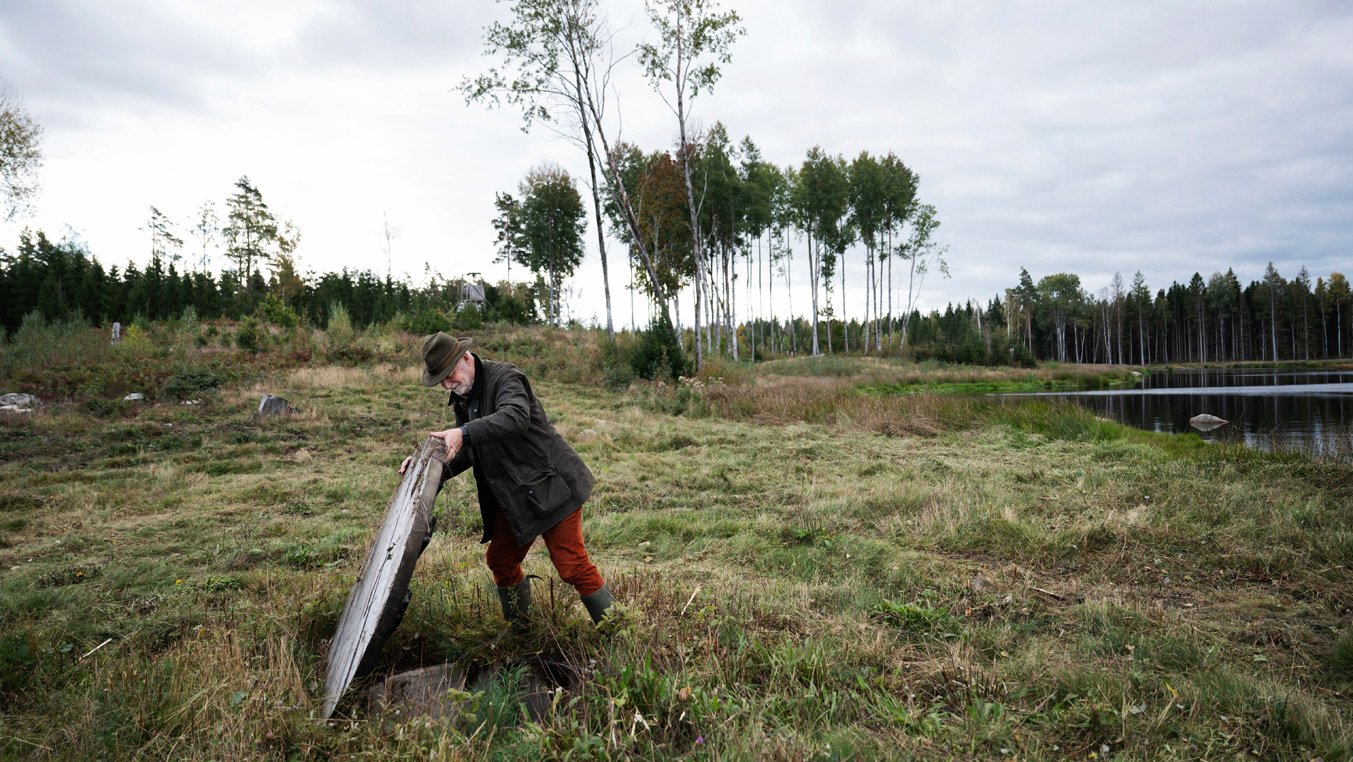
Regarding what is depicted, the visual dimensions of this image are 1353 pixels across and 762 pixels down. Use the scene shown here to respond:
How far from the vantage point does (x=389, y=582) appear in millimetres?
3033

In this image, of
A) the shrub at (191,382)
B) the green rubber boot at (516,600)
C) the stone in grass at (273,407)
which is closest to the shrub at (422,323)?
the shrub at (191,382)

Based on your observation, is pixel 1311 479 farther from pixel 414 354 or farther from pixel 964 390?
pixel 964 390

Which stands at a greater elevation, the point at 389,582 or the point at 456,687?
the point at 389,582

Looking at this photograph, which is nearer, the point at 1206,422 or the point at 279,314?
the point at 1206,422

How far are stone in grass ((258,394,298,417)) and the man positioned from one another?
42.1 feet

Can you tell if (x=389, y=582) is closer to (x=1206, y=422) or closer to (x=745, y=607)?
(x=745, y=607)

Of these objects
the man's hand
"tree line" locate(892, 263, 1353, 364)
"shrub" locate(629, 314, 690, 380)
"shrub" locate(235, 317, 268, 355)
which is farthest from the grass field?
"tree line" locate(892, 263, 1353, 364)

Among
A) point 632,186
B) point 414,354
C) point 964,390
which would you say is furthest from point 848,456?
point 632,186

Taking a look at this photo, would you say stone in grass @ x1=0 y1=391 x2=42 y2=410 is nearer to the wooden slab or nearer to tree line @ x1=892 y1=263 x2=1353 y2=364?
the wooden slab

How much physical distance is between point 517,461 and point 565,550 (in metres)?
0.58

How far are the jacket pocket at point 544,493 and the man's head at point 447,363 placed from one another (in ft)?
2.34

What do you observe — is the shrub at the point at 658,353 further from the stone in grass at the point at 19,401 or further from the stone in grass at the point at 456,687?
the stone in grass at the point at 456,687

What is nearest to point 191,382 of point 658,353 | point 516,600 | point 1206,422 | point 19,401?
point 19,401

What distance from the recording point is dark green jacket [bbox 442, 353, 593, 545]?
139 inches
